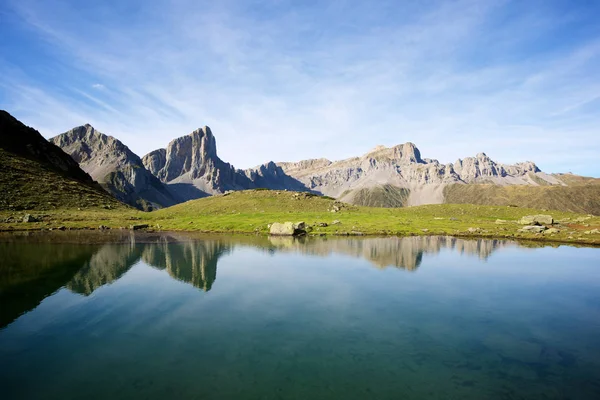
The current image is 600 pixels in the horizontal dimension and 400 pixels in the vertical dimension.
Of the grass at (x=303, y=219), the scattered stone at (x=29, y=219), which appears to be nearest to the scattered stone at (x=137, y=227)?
the grass at (x=303, y=219)

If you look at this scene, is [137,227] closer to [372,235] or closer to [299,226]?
[299,226]

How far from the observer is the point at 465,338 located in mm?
22219

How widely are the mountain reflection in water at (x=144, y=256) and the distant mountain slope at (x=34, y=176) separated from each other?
2968 inches

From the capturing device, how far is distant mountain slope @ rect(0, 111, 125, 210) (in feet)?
411

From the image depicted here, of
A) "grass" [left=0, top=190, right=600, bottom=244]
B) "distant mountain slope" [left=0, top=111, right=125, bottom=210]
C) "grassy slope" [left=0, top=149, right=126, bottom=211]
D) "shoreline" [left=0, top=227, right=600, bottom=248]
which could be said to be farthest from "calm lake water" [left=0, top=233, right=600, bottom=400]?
"distant mountain slope" [left=0, top=111, right=125, bottom=210]

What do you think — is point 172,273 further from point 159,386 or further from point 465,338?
point 465,338

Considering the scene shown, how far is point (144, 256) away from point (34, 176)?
135010 mm

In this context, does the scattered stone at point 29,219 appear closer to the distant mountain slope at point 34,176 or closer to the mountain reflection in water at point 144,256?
the distant mountain slope at point 34,176

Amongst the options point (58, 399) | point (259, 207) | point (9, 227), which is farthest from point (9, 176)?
point (58, 399)

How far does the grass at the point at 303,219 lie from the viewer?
274ft

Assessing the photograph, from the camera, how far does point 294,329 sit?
76.0 ft

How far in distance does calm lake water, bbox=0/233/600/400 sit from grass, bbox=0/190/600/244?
1474 inches

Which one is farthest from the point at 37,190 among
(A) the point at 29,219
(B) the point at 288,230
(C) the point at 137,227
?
(B) the point at 288,230

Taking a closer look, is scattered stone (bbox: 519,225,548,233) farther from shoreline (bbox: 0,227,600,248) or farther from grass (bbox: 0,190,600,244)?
shoreline (bbox: 0,227,600,248)
